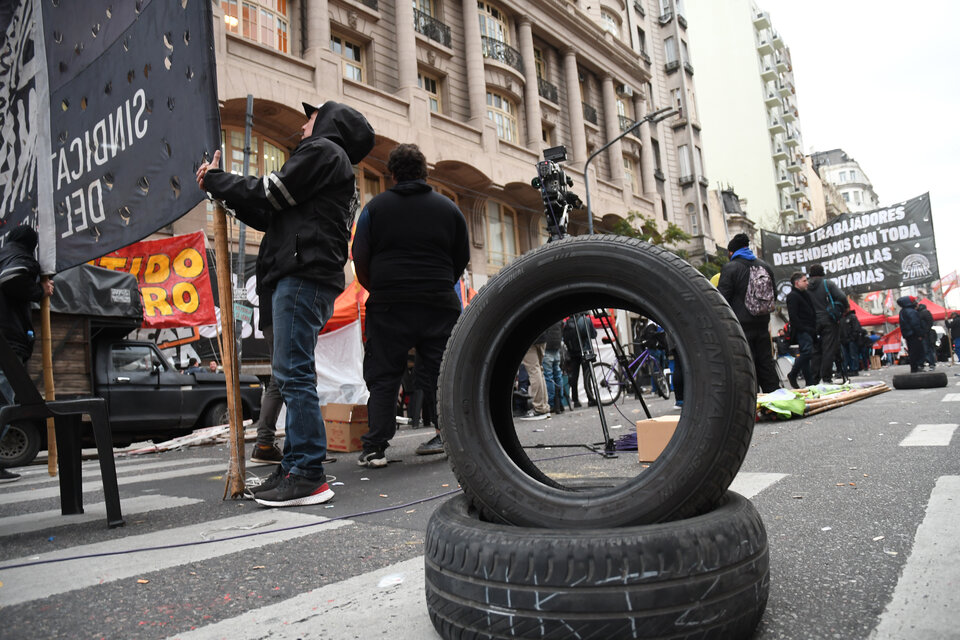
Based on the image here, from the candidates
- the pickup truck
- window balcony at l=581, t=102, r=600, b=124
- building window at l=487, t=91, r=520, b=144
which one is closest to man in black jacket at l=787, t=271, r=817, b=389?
the pickup truck

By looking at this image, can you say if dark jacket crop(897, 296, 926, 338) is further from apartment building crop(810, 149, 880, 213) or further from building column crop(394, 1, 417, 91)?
apartment building crop(810, 149, 880, 213)

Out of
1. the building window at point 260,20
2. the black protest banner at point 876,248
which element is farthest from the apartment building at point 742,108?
the building window at point 260,20

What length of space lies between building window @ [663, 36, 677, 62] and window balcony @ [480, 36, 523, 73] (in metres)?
20.4

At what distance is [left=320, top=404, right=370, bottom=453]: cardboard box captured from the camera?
5.23 m

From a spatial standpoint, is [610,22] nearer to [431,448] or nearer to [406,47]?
[406,47]

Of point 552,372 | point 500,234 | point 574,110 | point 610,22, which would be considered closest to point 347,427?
Answer: point 552,372

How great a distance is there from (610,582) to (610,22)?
123 feet

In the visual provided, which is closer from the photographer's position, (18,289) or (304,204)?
(304,204)

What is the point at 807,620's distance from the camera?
1316mm

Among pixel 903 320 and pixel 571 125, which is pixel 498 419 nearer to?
pixel 903 320

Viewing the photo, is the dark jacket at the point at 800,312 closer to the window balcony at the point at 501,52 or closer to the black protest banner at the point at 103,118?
the black protest banner at the point at 103,118

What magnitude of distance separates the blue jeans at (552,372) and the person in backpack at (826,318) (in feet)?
13.6

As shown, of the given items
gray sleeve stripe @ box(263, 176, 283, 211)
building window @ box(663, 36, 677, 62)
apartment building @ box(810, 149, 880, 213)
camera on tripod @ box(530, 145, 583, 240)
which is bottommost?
gray sleeve stripe @ box(263, 176, 283, 211)

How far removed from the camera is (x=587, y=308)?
1.82 meters
